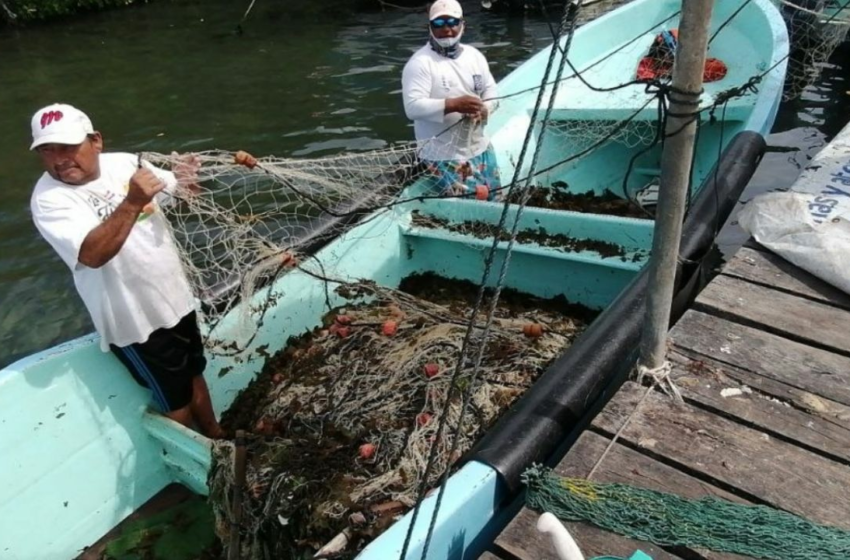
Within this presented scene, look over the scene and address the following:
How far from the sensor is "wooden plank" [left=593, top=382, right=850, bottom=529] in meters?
2.24

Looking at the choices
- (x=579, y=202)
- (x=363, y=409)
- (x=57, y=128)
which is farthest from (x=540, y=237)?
(x=57, y=128)

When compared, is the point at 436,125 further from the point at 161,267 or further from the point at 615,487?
the point at 615,487

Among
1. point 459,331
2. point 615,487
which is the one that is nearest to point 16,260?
point 459,331

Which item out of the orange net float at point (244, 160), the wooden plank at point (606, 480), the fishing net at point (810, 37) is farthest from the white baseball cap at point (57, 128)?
the fishing net at point (810, 37)

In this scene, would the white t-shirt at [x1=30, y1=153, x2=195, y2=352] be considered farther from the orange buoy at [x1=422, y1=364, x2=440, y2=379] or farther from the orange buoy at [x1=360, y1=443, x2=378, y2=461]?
the orange buoy at [x1=422, y1=364, x2=440, y2=379]

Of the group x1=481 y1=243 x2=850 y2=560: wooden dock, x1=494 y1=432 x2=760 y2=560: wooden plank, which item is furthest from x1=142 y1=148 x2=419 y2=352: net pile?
x1=481 y1=243 x2=850 y2=560: wooden dock

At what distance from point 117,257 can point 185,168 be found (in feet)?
1.80

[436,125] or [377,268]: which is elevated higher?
[436,125]

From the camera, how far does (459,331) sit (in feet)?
12.9

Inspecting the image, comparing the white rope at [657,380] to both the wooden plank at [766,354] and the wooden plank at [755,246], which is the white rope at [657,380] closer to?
the wooden plank at [766,354]

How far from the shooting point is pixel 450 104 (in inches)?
183

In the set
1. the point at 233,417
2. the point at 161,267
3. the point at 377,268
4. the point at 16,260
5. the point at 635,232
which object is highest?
the point at 161,267

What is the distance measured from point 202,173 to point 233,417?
55.7 inches

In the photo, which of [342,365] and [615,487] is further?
[342,365]
